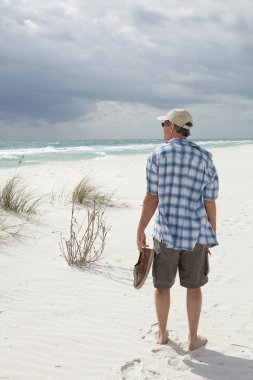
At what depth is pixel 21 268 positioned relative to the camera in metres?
5.12

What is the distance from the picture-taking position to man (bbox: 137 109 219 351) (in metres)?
3.00

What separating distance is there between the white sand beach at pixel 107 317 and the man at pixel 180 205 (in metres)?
0.52

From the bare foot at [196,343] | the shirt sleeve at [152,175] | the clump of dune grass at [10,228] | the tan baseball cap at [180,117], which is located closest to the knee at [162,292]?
the bare foot at [196,343]

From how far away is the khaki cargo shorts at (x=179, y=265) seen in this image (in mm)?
3109

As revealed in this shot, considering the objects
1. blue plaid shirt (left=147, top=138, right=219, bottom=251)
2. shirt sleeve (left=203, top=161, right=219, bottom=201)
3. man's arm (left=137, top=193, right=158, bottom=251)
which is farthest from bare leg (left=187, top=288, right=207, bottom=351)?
shirt sleeve (left=203, top=161, right=219, bottom=201)

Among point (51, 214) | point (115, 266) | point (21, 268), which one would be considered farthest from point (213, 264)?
point (51, 214)

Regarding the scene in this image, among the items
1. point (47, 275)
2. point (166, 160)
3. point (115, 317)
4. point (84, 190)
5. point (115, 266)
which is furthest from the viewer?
point (84, 190)

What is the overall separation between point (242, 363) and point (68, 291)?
2.03 m

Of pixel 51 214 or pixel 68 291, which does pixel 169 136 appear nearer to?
pixel 68 291

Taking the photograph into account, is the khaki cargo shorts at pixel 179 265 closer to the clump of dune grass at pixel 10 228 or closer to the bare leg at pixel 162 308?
the bare leg at pixel 162 308

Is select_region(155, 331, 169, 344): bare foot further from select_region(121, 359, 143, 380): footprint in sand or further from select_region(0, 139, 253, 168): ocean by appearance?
select_region(0, 139, 253, 168): ocean

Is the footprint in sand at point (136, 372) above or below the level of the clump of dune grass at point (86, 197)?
below

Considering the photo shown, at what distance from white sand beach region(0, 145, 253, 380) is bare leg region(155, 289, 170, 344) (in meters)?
0.08

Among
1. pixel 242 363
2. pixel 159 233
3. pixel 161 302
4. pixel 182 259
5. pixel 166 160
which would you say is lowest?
pixel 242 363
